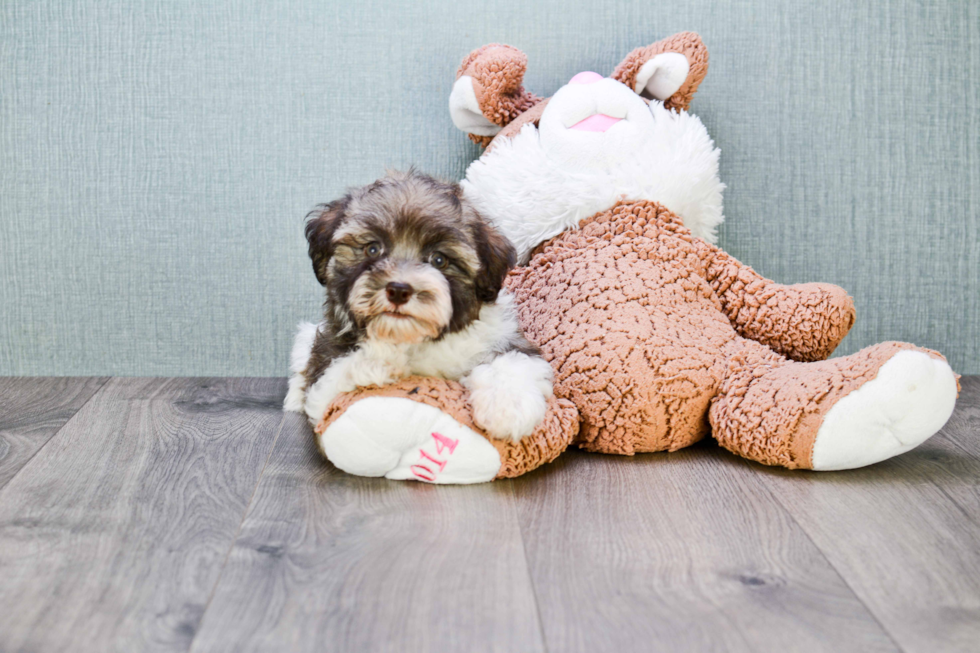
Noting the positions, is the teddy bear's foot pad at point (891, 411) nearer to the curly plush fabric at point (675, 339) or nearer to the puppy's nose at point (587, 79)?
the curly plush fabric at point (675, 339)

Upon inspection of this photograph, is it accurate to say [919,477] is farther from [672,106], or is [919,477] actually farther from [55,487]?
[55,487]

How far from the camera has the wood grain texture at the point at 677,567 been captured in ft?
3.64

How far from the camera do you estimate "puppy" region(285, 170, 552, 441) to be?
1.56 meters

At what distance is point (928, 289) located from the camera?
8.48ft

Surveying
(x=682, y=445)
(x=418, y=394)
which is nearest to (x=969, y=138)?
(x=682, y=445)

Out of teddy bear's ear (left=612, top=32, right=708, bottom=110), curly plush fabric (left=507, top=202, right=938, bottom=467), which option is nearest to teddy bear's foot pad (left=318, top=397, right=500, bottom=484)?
curly plush fabric (left=507, top=202, right=938, bottom=467)

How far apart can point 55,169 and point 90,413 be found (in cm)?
81

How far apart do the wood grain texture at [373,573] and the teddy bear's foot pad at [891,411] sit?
0.71 metres

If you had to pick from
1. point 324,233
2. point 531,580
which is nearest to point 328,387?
point 324,233

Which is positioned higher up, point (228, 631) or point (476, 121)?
point (476, 121)

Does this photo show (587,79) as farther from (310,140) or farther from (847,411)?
(847,411)

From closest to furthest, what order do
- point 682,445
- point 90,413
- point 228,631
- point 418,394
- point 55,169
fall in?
point 228,631 < point 418,394 < point 682,445 < point 90,413 < point 55,169

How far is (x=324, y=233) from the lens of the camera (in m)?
1.69

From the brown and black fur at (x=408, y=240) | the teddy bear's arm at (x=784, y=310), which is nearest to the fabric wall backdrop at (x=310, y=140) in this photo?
the teddy bear's arm at (x=784, y=310)
